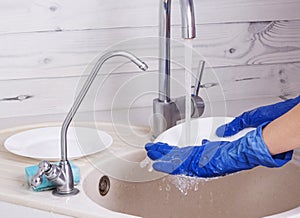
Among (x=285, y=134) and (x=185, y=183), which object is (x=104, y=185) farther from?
(x=285, y=134)

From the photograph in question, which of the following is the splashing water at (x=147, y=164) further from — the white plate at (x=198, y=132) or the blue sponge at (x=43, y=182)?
the blue sponge at (x=43, y=182)

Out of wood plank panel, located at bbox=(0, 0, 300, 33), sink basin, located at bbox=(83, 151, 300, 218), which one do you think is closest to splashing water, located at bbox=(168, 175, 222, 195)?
sink basin, located at bbox=(83, 151, 300, 218)

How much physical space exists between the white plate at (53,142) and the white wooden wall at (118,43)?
0.28ft

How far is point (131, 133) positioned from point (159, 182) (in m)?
0.14

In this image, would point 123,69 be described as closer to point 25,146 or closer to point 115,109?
point 115,109

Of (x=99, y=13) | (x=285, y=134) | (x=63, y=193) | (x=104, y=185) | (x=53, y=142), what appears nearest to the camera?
(x=285, y=134)

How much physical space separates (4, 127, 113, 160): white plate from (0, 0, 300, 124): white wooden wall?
0.08m

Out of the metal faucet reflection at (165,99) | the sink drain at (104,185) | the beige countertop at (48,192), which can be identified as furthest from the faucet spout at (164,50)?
the sink drain at (104,185)

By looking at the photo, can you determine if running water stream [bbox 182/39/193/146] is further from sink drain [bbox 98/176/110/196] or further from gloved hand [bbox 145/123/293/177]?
sink drain [bbox 98/176/110/196]

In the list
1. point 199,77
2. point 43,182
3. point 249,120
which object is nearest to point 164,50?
point 199,77

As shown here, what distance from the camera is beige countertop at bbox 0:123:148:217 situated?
107 centimetres

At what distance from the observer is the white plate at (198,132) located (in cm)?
133

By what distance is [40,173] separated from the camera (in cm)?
112

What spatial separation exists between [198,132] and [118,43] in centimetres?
29
